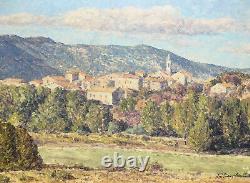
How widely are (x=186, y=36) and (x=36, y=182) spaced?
144 inches

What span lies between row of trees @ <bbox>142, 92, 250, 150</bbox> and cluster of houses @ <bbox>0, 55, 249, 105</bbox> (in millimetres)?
274

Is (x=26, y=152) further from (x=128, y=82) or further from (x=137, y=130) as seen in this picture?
(x=128, y=82)

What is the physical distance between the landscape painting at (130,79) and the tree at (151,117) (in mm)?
35

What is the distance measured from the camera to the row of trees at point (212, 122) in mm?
10289

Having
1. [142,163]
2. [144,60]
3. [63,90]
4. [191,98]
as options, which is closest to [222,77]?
[191,98]

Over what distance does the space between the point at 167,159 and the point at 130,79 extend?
5.24ft

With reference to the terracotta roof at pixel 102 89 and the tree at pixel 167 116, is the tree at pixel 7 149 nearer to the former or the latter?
the terracotta roof at pixel 102 89

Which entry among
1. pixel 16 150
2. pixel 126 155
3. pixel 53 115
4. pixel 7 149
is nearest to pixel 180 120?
pixel 126 155

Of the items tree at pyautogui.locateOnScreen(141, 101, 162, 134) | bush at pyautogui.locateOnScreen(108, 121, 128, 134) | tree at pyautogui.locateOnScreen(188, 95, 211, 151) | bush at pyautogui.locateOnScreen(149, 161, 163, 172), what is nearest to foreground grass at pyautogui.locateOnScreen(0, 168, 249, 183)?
bush at pyautogui.locateOnScreen(149, 161, 163, 172)

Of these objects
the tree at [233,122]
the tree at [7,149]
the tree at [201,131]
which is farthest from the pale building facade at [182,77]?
the tree at [7,149]

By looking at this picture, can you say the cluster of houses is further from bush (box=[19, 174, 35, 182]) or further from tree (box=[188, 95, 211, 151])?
bush (box=[19, 174, 35, 182])

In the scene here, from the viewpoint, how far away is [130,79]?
10.5m

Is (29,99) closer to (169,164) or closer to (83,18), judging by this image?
(83,18)

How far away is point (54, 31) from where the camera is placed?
33.5ft
